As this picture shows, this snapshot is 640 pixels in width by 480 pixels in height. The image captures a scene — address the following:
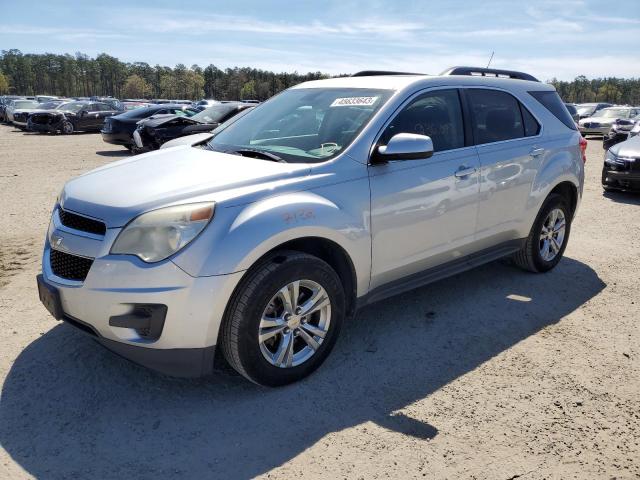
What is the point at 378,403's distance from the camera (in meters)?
3.03

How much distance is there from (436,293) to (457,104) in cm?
165

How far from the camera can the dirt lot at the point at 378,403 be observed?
255cm

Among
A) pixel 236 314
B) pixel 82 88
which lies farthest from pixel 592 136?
pixel 82 88

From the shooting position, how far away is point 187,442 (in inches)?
106

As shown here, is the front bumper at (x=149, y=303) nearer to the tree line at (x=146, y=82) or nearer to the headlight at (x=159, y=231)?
the headlight at (x=159, y=231)

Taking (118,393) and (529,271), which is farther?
(529,271)

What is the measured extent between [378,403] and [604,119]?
24.9m

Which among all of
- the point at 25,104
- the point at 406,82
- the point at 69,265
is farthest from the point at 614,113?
the point at 25,104

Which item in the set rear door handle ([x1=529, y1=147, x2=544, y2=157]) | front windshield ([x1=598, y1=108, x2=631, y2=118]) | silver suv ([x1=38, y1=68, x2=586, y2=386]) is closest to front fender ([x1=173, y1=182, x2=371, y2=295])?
silver suv ([x1=38, y1=68, x2=586, y2=386])

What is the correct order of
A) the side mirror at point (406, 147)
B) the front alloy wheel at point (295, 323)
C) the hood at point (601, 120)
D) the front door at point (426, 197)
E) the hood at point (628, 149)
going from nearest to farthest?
the front alloy wheel at point (295, 323), the side mirror at point (406, 147), the front door at point (426, 197), the hood at point (628, 149), the hood at point (601, 120)

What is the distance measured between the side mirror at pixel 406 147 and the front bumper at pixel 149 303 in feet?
4.15

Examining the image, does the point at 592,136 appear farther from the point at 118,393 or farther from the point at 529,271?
the point at 118,393

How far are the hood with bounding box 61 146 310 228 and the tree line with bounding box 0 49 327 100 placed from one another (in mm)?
118548

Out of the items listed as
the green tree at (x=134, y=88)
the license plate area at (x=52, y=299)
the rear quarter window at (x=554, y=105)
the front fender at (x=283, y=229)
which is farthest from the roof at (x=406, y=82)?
the green tree at (x=134, y=88)
